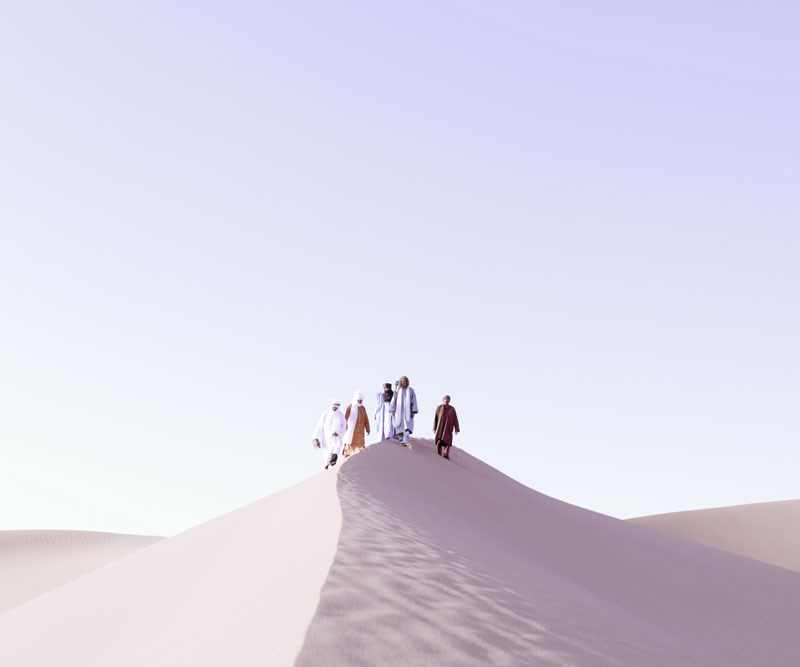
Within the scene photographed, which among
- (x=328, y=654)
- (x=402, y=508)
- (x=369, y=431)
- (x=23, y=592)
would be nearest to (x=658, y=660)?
(x=328, y=654)

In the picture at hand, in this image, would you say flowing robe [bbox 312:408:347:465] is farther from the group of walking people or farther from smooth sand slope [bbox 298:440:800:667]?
smooth sand slope [bbox 298:440:800:667]

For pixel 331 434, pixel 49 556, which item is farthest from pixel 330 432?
pixel 49 556

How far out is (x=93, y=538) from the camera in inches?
1479

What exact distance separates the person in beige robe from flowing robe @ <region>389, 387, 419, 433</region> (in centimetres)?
68

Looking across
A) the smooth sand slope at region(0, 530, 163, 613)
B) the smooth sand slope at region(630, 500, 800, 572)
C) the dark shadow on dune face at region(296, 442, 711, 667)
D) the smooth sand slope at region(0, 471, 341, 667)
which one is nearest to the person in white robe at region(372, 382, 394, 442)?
the smooth sand slope at region(0, 471, 341, 667)

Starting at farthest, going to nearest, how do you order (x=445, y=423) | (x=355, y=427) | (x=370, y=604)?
(x=445, y=423) → (x=355, y=427) → (x=370, y=604)

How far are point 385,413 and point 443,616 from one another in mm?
15234

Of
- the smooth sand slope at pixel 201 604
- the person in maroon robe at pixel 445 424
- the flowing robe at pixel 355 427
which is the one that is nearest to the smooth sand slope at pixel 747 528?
the person in maroon robe at pixel 445 424

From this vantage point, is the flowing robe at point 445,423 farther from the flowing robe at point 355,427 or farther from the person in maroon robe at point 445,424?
the flowing robe at point 355,427

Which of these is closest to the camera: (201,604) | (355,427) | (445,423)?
(201,604)

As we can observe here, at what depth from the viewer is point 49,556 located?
3378 cm

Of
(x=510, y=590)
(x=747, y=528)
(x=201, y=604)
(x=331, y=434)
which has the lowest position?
(x=201, y=604)

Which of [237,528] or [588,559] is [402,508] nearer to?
[237,528]

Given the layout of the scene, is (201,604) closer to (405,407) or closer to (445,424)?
(405,407)
